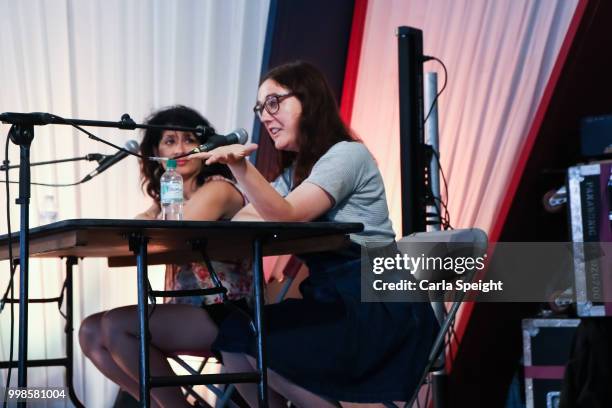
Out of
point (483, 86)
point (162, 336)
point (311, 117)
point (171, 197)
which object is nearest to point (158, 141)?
point (171, 197)

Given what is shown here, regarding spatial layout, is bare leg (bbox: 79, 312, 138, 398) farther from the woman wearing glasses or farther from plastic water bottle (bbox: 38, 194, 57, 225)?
plastic water bottle (bbox: 38, 194, 57, 225)

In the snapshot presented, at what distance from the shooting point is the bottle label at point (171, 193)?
2.38 m

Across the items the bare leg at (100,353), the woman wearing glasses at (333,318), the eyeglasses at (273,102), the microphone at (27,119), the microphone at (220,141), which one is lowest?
the bare leg at (100,353)

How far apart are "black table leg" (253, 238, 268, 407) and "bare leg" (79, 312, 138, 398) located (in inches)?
23.7

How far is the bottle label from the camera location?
2.38 metres

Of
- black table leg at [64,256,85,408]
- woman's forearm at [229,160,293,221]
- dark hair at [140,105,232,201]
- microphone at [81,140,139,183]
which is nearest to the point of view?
woman's forearm at [229,160,293,221]

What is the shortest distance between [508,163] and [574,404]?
45.2 inches

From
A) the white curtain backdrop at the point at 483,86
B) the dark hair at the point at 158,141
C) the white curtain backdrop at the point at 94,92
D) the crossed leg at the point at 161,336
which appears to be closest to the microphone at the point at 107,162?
the crossed leg at the point at 161,336

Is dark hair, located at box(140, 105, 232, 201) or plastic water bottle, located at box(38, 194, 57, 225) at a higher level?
dark hair, located at box(140, 105, 232, 201)

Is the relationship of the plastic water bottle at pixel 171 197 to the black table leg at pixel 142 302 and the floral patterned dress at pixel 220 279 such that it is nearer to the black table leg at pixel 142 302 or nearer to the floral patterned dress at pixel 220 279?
the floral patterned dress at pixel 220 279

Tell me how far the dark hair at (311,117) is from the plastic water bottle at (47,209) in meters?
1.34

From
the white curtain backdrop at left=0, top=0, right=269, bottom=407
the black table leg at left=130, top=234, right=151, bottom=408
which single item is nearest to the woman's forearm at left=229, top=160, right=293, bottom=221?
the black table leg at left=130, top=234, right=151, bottom=408

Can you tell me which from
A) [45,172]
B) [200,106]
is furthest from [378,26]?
[45,172]

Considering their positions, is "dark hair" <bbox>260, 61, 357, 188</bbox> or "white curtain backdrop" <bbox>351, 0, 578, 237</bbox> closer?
"dark hair" <bbox>260, 61, 357, 188</bbox>
